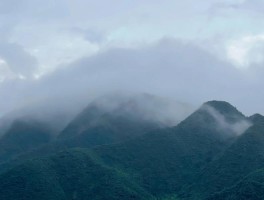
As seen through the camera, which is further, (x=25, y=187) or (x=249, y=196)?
(x=25, y=187)

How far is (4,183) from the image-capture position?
199m

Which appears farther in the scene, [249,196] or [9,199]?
[9,199]

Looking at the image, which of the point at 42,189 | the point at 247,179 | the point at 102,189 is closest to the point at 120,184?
the point at 102,189

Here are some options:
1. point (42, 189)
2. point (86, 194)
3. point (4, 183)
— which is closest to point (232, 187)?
point (86, 194)

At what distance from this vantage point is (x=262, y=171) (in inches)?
7451

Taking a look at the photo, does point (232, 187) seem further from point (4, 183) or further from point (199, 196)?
point (4, 183)

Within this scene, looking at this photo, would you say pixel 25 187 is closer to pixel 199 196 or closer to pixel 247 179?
pixel 199 196

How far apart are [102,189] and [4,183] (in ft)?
99.0

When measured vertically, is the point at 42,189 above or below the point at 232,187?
above

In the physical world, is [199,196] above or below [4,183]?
below

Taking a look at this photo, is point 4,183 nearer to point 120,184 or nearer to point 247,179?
point 120,184

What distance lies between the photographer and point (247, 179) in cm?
18462

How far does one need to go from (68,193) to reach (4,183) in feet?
64.9

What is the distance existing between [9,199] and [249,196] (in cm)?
6916
